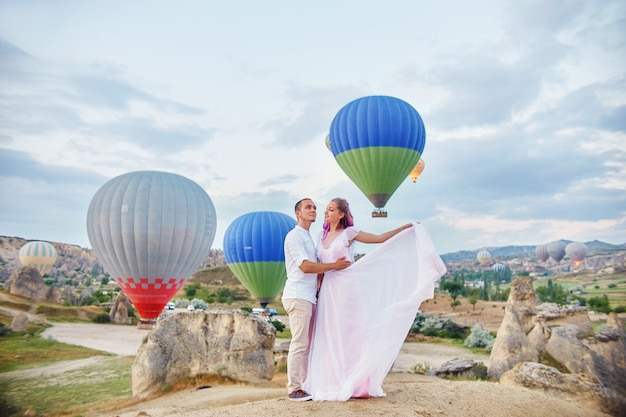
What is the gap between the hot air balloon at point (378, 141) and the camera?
2509 cm

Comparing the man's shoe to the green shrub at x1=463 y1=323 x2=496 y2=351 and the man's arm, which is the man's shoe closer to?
the man's arm

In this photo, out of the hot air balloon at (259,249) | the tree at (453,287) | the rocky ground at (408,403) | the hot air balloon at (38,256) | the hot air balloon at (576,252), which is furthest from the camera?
the hot air balloon at (576,252)

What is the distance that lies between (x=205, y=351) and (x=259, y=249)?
55.5 feet

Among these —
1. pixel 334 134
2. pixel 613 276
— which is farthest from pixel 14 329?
pixel 613 276

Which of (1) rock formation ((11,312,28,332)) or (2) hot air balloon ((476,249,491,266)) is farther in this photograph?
(2) hot air balloon ((476,249,491,266))

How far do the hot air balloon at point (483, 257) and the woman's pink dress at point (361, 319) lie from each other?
347 feet

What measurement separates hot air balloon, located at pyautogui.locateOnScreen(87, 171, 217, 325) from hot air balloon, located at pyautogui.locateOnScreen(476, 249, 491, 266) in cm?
9350

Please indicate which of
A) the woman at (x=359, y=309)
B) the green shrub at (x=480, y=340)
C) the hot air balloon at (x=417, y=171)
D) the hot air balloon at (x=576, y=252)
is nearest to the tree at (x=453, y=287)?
the hot air balloon at (x=417, y=171)

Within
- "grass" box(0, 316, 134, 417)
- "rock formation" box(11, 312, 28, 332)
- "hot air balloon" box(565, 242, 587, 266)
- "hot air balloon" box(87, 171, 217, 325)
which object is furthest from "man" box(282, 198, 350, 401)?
"hot air balloon" box(565, 242, 587, 266)

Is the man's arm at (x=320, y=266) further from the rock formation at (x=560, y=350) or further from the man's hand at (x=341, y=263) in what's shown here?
the rock formation at (x=560, y=350)

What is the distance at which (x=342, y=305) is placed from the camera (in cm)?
499

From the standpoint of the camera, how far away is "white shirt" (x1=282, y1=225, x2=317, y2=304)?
192 inches

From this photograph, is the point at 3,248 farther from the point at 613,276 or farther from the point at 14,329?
the point at 613,276

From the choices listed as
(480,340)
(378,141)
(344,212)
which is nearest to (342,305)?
(344,212)
